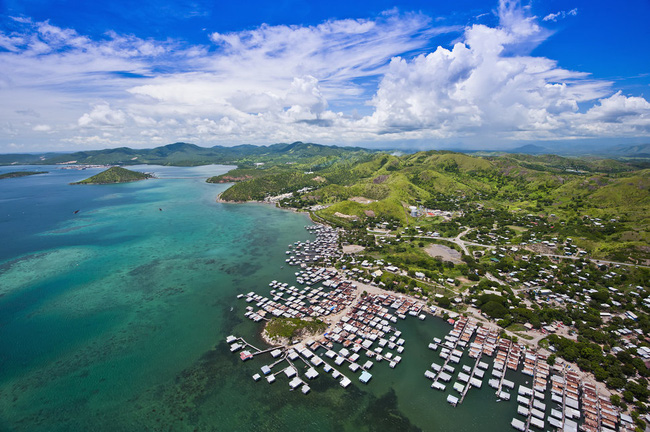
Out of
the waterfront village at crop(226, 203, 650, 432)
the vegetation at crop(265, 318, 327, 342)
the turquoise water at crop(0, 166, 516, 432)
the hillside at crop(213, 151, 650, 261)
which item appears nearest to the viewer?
the turquoise water at crop(0, 166, 516, 432)

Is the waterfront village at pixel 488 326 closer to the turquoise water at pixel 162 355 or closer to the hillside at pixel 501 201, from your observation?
the turquoise water at pixel 162 355

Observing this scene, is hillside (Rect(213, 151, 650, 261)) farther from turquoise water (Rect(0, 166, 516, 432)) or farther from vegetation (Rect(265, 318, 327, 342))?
vegetation (Rect(265, 318, 327, 342))

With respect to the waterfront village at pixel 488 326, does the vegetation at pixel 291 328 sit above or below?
above

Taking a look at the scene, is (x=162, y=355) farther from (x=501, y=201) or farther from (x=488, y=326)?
(x=501, y=201)

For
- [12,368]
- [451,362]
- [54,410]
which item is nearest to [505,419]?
[451,362]

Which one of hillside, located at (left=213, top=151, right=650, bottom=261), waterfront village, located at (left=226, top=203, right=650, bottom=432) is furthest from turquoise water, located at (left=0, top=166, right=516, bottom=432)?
hillside, located at (left=213, top=151, right=650, bottom=261)

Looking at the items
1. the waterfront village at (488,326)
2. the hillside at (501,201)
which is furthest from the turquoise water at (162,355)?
the hillside at (501,201)

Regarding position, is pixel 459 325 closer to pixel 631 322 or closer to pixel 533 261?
pixel 631 322
